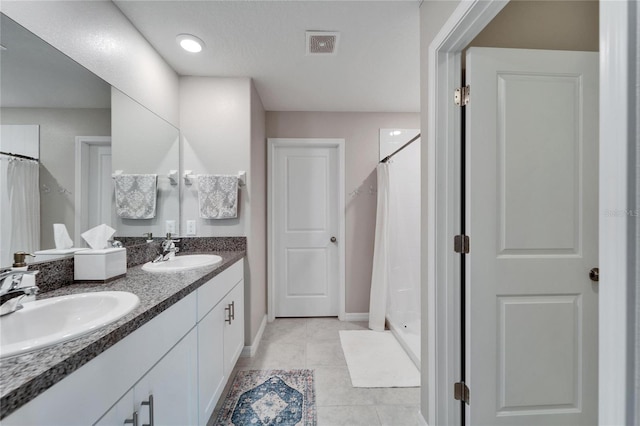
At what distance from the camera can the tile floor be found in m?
1.54

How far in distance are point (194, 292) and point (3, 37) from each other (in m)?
1.19

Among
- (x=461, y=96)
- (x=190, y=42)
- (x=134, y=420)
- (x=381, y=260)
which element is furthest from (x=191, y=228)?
(x=461, y=96)

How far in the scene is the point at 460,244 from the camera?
1229mm

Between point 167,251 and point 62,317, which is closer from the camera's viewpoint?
point 62,317

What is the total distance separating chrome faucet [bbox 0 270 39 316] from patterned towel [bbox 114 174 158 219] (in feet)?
2.40

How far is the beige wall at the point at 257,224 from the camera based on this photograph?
2.21 m

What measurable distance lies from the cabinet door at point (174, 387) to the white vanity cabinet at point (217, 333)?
0.07 meters

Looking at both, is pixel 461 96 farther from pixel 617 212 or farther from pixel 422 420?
pixel 422 420

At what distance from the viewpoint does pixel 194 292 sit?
1.21m

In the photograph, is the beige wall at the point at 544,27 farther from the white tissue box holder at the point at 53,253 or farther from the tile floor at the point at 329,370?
the white tissue box holder at the point at 53,253

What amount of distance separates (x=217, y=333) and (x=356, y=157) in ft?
7.23

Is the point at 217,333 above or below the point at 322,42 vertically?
below

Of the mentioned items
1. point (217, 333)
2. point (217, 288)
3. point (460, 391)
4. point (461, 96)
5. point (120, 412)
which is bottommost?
point (460, 391)

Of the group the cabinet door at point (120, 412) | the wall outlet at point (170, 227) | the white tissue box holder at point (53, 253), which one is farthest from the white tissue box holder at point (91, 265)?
the wall outlet at point (170, 227)
